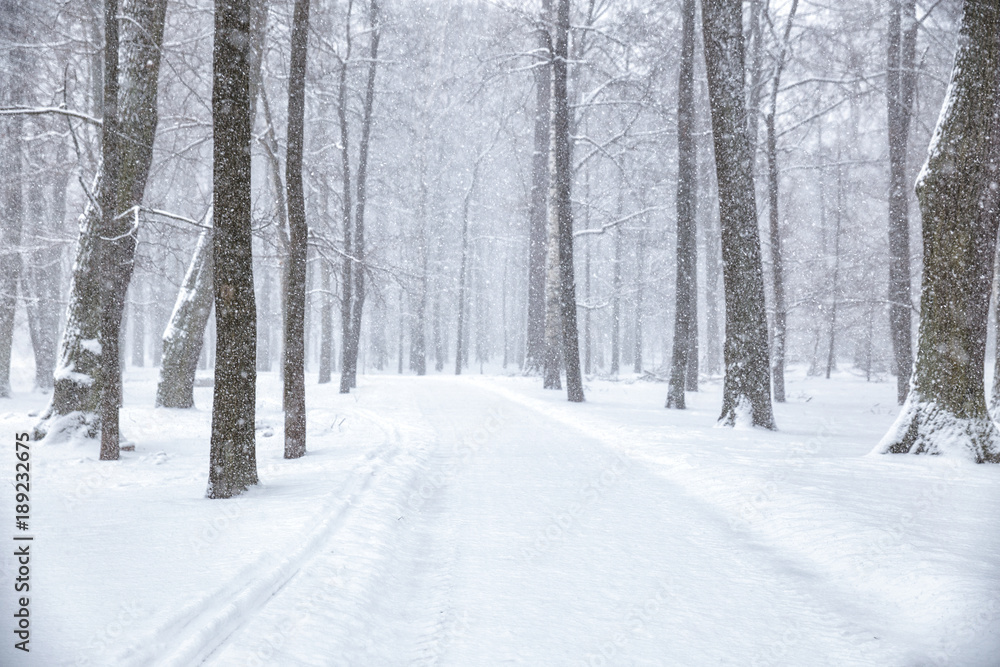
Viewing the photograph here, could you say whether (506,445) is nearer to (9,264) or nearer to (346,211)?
(346,211)

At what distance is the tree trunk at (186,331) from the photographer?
12680mm

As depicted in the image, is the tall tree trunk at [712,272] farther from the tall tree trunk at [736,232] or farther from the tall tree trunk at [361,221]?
the tall tree trunk at [736,232]

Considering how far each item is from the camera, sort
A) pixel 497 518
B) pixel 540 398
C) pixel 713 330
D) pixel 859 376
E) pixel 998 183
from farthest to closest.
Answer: pixel 859 376 < pixel 713 330 < pixel 540 398 < pixel 998 183 < pixel 497 518

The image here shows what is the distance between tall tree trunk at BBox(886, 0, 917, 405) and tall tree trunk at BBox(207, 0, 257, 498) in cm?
1589

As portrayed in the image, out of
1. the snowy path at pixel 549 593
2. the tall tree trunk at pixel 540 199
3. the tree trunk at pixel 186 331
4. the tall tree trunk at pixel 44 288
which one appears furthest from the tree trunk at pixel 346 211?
the snowy path at pixel 549 593

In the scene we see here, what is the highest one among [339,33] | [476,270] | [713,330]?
[339,33]

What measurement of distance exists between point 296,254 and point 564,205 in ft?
28.0

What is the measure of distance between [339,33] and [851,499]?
18418 mm

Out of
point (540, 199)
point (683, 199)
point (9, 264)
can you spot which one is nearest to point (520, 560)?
point (683, 199)

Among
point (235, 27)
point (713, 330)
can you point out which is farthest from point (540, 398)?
point (713, 330)

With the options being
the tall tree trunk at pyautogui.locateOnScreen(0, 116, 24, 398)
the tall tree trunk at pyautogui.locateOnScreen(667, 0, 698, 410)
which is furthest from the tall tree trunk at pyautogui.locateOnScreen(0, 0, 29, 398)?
the tall tree trunk at pyautogui.locateOnScreen(667, 0, 698, 410)

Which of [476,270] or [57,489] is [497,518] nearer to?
[57,489]

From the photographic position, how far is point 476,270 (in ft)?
146

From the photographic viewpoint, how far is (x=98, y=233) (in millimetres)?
8297
